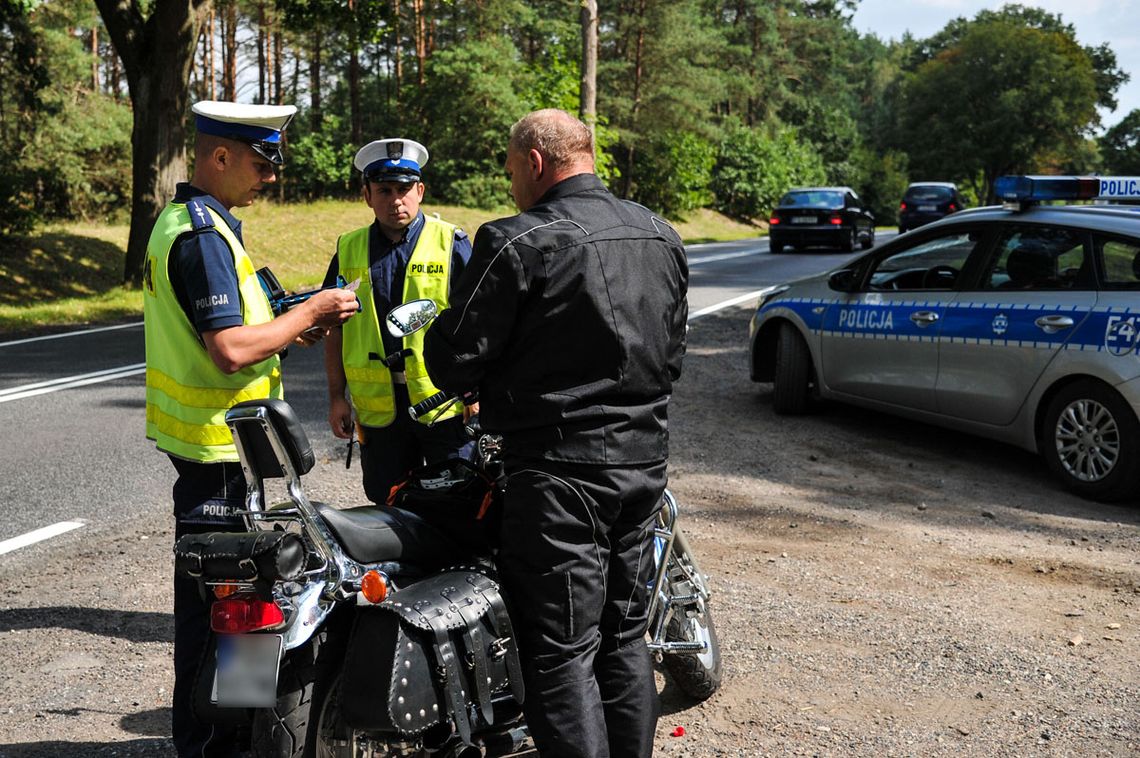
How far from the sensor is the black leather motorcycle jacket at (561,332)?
9.29 ft

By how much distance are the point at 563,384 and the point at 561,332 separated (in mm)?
134

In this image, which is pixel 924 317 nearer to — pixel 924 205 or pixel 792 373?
pixel 792 373

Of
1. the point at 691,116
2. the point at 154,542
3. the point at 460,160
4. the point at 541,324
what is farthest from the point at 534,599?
the point at 691,116

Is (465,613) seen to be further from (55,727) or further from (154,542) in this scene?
(154,542)

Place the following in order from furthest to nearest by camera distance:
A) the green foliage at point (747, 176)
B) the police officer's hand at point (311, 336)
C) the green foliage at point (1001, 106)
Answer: the green foliage at point (1001, 106) → the green foliage at point (747, 176) → the police officer's hand at point (311, 336)

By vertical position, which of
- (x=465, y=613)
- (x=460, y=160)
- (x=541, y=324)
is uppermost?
(x=460, y=160)

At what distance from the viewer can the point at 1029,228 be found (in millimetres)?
7086

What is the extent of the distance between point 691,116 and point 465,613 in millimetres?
44110

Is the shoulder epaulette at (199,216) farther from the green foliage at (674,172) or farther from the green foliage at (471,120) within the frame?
the green foliage at (674,172)

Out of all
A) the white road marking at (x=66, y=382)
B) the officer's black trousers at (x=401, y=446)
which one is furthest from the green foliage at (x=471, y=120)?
the officer's black trousers at (x=401, y=446)

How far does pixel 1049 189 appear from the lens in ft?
23.5

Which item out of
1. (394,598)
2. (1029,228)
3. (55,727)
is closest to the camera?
(394,598)

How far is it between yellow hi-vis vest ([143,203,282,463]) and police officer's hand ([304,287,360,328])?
0.46 ft

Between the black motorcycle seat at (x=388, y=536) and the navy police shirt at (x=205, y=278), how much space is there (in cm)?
57
